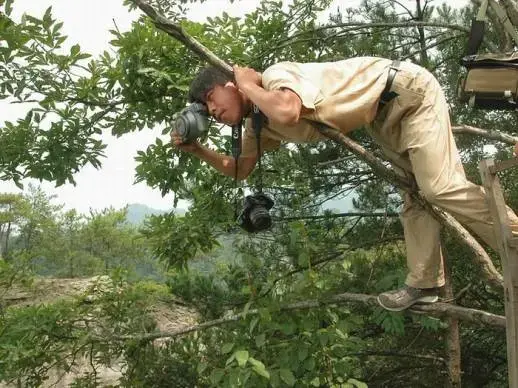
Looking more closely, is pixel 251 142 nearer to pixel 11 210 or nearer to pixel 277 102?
pixel 277 102

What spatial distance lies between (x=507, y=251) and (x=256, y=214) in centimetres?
103

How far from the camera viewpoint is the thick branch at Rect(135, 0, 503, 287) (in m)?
2.11

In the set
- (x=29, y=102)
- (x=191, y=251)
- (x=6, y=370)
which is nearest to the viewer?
(x=6, y=370)

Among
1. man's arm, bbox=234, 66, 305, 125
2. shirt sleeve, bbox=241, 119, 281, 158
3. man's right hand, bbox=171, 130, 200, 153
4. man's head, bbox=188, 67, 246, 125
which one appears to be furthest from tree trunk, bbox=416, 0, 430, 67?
man's arm, bbox=234, 66, 305, 125

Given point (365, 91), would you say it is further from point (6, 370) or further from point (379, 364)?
point (379, 364)

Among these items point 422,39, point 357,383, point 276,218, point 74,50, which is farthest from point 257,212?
point 422,39

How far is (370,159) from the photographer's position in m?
2.26

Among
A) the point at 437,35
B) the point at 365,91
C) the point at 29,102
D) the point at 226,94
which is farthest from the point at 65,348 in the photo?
the point at 437,35

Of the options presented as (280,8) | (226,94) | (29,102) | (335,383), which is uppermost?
(280,8)

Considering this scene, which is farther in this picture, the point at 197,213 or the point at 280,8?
the point at 280,8

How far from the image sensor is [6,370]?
113 inches

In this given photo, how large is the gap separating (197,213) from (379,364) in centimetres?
341

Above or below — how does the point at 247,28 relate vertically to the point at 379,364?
above

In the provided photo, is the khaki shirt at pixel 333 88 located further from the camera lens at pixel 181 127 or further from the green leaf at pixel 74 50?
the green leaf at pixel 74 50
